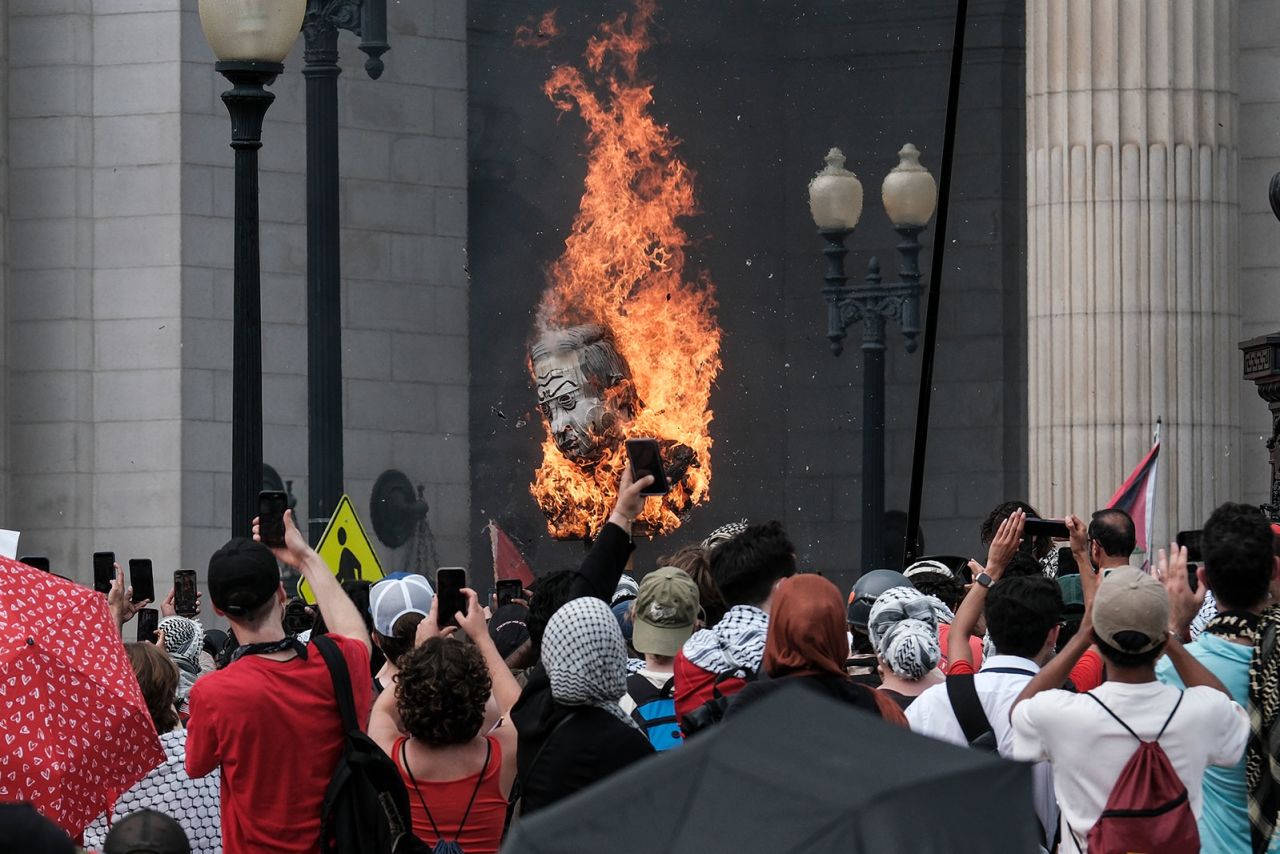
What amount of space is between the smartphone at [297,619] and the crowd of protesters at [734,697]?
8.19 feet

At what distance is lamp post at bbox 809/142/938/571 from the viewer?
16.1m

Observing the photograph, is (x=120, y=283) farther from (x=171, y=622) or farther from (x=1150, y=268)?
(x=171, y=622)

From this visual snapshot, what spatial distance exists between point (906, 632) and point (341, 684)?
1.67 meters

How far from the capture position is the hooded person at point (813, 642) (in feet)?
17.5

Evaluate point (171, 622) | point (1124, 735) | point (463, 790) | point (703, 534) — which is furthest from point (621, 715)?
point (703, 534)

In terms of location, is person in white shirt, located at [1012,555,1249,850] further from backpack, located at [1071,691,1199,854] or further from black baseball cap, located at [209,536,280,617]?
black baseball cap, located at [209,536,280,617]

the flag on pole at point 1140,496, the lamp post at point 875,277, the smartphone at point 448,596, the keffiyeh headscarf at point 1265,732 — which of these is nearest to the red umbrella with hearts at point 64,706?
the smartphone at point 448,596

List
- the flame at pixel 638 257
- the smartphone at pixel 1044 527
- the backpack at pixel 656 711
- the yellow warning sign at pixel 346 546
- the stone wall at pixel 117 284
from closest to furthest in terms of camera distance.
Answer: the backpack at pixel 656 711, the smartphone at pixel 1044 527, the yellow warning sign at pixel 346 546, the stone wall at pixel 117 284, the flame at pixel 638 257

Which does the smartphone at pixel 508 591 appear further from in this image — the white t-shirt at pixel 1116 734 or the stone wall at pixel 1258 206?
the stone wall at pixel 1258 206

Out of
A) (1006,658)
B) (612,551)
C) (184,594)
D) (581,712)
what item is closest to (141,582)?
(184,594)

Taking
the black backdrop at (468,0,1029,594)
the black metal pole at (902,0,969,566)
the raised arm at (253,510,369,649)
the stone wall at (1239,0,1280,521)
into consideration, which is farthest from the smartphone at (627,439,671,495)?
the black backdrop at (468,0,1029,594)

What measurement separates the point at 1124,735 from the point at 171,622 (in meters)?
4.03

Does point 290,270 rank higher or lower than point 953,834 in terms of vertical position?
higher

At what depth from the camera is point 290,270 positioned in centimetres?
2041
